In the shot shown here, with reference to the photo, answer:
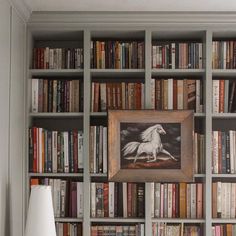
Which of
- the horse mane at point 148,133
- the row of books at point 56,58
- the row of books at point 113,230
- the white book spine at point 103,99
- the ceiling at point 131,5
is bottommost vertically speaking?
the row of books at point 113,230

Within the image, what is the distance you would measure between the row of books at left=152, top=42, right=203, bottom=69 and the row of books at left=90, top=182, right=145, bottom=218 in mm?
867

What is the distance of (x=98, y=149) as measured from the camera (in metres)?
3.70

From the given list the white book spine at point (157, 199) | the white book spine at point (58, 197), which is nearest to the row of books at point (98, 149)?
the white book spine at point (58, 197)

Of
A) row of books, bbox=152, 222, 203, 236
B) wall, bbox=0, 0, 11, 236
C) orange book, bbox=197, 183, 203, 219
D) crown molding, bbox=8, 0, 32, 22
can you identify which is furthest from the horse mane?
crown molding, bbox=8, 0, 32, 22

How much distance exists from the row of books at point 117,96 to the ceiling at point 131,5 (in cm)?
54

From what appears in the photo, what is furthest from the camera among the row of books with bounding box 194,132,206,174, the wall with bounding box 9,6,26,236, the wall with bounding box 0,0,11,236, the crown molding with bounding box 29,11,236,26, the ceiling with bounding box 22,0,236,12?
the row of books with bounding box 194,132,206,174

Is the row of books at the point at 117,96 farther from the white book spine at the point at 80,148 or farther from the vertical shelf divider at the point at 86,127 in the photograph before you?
the white book spine at the point at 80,148

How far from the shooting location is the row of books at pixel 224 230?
12.1ft

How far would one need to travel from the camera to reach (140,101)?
3752mm

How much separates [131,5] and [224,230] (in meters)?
1.66

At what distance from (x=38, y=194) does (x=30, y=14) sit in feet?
4.12

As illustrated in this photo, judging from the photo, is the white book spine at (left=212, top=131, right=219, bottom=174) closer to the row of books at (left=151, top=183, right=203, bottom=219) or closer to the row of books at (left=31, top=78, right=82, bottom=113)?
the row of books at (left=151, top=183, right=203, bottom=219)

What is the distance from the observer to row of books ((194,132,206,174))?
3.70 m

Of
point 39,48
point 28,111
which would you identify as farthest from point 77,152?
point 39,48
